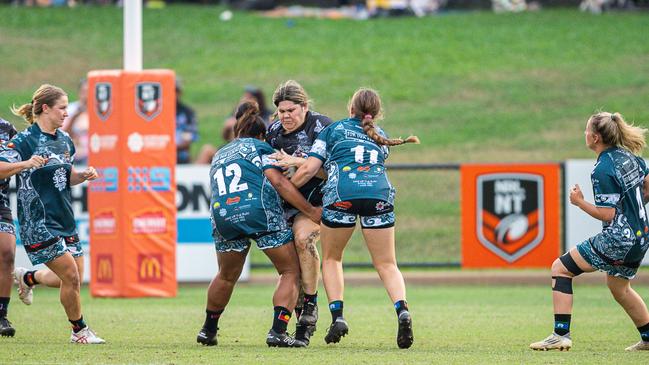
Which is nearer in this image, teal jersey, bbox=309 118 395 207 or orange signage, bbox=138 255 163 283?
teal jersey, bbox=309 118 395 207

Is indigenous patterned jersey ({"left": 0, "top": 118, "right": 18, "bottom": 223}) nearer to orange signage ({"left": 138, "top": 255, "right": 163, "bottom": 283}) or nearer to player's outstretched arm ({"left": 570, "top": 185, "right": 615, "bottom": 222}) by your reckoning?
orange signage ({"left": 138, "top": 255, "right": 163, "bottom": 283})

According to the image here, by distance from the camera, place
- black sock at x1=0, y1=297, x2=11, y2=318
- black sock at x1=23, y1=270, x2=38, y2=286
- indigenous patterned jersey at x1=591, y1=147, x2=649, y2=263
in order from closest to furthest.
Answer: indigenous patterned jersey at x1=591, y1=147, x2=649, y2=263
black sock at x1=0, y1=297, x2=11, y2=318
black sock at x1=23, y1=270, x2=38, y2=286

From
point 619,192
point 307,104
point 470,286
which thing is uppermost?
point 307,104

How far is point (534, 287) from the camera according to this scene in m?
16.8

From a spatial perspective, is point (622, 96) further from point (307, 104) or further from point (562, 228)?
point (307, 104)

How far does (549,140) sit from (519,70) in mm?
5613

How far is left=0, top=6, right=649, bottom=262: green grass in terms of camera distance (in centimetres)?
2773

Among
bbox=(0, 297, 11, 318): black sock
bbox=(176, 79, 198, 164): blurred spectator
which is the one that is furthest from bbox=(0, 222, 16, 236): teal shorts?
bbox=(176, 79, 198, 164): blurred spectator

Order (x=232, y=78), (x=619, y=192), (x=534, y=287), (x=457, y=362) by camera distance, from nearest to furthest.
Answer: (x=457, y=362) → (x=619, y=192) → (x=534, y=287) → (x=232, y=78)

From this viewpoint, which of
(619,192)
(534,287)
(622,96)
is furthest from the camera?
(622,96)

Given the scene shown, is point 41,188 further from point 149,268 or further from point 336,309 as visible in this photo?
point 149,268

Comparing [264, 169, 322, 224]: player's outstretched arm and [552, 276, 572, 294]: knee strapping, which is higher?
[264, 169, 322, 224]: player's outstretched arm

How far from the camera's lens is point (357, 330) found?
1145 centimetres

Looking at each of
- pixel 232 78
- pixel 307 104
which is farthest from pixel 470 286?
pixel 232 78
